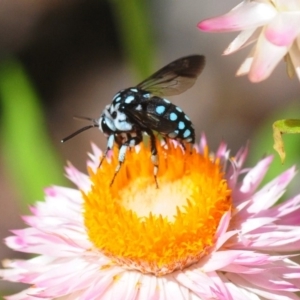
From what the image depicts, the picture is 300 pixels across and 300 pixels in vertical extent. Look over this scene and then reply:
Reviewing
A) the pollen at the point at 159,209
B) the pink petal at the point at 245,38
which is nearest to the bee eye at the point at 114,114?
the pollen at the point at 159,209

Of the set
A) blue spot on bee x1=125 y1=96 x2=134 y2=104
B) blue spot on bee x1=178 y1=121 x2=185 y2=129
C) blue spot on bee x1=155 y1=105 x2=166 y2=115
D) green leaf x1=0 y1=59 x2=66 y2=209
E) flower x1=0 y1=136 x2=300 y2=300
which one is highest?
green leaf x1=0 y1=59 x2=66 y2=209

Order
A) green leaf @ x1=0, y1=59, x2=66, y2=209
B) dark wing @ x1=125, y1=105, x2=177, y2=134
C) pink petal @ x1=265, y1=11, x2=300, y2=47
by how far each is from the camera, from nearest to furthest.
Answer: pink petal @ x1=265, y1=11, x2=300, y2=47, dark wing @ x1=125, y1=105, x2=177, y2=134, green leaf @ x1=0, y1=59, x2=66, y2=209

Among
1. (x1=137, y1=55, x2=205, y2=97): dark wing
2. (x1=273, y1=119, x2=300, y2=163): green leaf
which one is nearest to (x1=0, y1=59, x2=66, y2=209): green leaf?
(x1=137, y1=55, x2=205, y2=97): dark wing

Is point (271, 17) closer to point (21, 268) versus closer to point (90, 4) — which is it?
point (21, 268)

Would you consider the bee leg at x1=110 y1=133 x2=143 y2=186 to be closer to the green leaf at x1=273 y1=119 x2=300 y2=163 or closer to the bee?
the bee

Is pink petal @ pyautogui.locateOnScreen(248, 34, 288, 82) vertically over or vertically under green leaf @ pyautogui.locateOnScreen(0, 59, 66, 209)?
under

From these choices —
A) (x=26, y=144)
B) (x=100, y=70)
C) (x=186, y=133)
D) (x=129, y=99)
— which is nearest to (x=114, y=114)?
(x=129, y=99)
